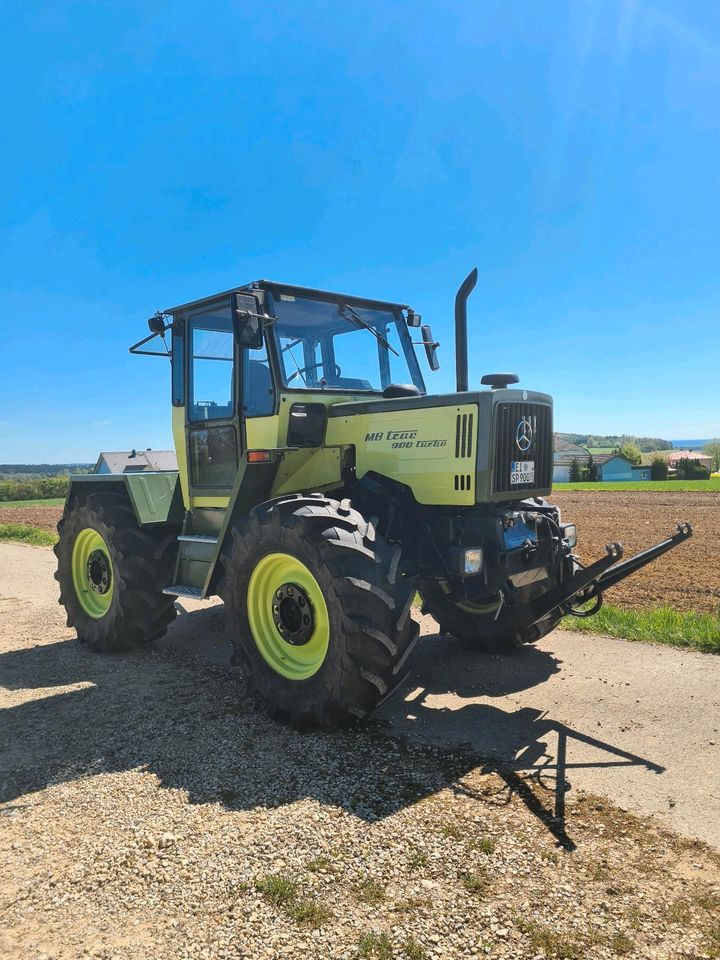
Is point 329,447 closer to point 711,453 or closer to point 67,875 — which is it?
point 67,875

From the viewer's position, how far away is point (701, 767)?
395 cm

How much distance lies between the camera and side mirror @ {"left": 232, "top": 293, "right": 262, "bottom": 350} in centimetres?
509

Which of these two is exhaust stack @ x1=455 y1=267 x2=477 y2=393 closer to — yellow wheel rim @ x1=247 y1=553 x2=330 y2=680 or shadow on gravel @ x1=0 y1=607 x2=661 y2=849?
yellow wheel rim @ x1=247 y1=553 x2=330 y2=680

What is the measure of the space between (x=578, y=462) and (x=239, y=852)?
243 ft

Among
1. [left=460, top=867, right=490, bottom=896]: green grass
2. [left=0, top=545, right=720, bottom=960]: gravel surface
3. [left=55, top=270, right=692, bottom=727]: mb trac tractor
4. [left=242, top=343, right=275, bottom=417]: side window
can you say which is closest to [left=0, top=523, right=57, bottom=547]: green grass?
[left=55, top=270, right=692, bottom=727]: mb trac tractor

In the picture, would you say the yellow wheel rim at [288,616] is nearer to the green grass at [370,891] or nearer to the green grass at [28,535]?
the green grass at [370,891]

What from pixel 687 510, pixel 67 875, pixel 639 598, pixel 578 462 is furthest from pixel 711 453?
pixel 67 875

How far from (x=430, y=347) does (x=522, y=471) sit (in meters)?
1.95

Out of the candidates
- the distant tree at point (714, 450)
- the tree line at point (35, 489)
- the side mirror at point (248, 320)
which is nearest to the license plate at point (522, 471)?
the side mirror at point (248, 320)

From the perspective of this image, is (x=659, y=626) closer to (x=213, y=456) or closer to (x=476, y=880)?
(x=476, y=880)

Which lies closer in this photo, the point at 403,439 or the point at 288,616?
the point at 288,616

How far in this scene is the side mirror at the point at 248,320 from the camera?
5.09m

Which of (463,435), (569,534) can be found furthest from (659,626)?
(463,435)

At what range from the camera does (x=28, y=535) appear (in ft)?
68.0
